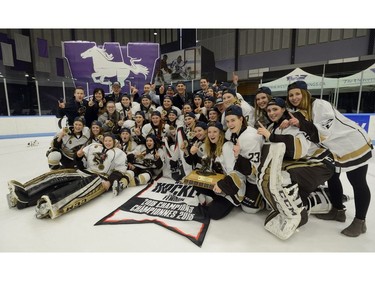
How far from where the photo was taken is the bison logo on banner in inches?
264

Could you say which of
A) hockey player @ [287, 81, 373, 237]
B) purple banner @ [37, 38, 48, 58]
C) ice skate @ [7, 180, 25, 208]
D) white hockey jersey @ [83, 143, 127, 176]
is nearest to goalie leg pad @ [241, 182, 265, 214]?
hockey player @ [287, 81, 373, 237]

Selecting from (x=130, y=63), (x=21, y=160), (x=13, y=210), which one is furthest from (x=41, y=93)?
(x=13, y=210)

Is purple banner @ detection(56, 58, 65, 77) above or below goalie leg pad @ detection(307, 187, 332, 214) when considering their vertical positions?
above

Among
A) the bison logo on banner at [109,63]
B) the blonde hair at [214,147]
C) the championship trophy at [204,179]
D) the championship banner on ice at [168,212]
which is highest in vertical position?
the bison logo on banner at [109,63]

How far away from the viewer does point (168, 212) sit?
197cm

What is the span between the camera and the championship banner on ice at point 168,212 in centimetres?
171

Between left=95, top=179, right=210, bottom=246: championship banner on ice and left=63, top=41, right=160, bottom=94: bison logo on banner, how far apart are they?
17.4 feet

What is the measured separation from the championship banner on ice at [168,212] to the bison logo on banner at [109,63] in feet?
17.4

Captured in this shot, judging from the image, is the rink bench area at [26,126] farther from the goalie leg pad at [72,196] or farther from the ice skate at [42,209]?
the ice skate at [42,209]

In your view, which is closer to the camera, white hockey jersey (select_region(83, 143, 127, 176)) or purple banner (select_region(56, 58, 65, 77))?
white hockey jersey (select_region(83, 143, 127, 176))

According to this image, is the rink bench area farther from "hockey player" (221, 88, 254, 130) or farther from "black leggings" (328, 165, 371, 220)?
"black leggings" (328, 165, 371, 220)

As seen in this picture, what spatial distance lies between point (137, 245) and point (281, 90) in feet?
25.1

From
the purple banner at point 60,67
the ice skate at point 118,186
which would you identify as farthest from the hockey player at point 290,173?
the purple banner at point 60,67

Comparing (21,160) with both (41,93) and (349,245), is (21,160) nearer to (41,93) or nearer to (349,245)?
(41,93)
